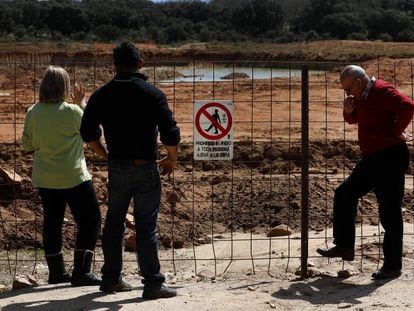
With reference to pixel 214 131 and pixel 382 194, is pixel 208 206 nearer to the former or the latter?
pixel 214 131

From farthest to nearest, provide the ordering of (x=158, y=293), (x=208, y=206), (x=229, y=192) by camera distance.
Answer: (x=229, y=192) < (x=208, y=206) < (x=158, y=293)

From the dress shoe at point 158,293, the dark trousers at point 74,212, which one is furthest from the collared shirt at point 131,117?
the dress shoe at point 158,293

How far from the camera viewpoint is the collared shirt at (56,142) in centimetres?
658

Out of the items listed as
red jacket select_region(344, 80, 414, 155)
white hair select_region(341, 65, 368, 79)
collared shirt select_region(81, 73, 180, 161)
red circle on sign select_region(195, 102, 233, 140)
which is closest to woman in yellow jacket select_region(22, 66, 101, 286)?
collared shirt select_region(81, 73, 180, 161)

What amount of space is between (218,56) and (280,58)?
12.3 feet

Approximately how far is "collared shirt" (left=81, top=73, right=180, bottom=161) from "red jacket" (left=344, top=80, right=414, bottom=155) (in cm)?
166

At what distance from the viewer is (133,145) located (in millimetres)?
6172

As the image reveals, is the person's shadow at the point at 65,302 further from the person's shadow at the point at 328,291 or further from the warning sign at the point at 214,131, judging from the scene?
the warning sign at the point at 214,131

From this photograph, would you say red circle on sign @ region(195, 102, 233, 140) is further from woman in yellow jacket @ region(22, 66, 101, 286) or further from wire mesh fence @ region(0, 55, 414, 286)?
woman in yellow jacket @ region(22, 66, 101, 286)

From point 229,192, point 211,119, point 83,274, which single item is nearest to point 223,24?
point 229,192

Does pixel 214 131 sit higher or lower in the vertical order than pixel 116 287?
higher

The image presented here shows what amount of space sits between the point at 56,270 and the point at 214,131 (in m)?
1.79

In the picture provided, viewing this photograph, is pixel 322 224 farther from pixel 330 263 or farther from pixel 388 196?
pixel 388 196

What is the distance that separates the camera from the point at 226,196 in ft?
39.0
